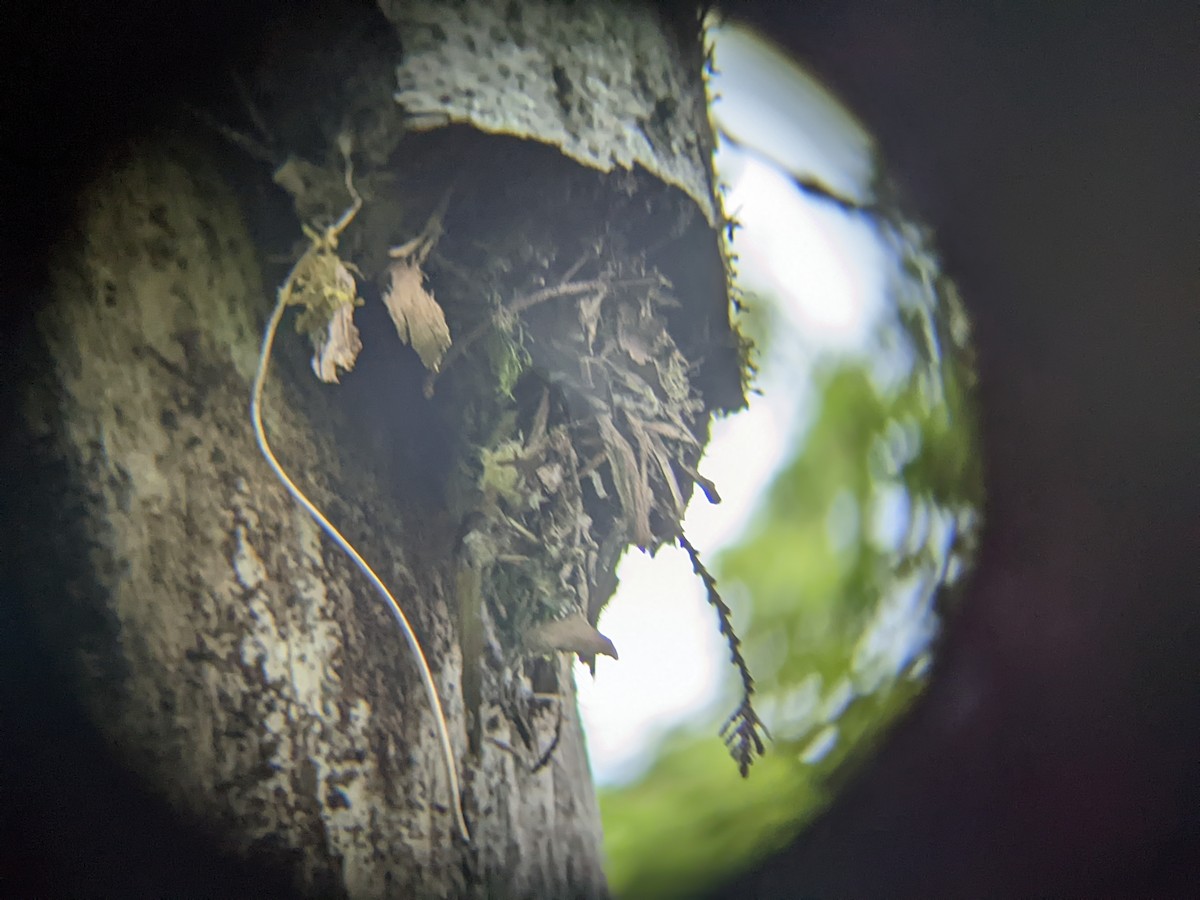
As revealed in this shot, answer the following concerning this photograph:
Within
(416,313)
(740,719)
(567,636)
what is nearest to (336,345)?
(416,313)

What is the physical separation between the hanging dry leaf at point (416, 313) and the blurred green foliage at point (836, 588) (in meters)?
0.21

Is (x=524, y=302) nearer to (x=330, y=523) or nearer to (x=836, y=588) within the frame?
(x=330, y=523)

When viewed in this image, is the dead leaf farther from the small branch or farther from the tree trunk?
the small branch

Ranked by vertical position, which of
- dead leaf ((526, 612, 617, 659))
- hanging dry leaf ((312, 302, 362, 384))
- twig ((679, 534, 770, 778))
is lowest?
twig ((679, 534, 770, 778))

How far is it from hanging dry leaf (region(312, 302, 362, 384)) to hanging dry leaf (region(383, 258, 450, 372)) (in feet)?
0.07

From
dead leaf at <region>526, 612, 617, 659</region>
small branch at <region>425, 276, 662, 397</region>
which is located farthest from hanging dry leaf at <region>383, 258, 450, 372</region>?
dead leaf at <region>526, 612, 617, 659</region>

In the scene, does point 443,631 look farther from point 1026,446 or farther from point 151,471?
point 1026,446

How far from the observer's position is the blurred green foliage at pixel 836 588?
1.40 ft

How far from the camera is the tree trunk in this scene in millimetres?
315

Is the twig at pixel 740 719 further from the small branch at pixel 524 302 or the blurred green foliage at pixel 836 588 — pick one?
the small branch at pixel 524 302

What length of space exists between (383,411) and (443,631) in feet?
0.40

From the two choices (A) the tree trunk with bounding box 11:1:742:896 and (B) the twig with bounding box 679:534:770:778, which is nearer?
(A) the tree trunk with bounding box 11:1:742:896

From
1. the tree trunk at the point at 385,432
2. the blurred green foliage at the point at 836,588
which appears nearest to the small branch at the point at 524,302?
the tree trunk at the point at 385,432

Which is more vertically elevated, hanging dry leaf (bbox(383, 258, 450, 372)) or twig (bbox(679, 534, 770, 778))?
hanging dry leaf (bbox(383, 258, 450, 372))
